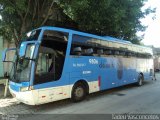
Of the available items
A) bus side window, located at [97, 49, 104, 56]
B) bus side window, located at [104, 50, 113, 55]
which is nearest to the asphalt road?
Answer: bus side window, located at [97, 49, 104, 56]

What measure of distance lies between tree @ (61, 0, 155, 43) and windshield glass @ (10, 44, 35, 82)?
12.8ft

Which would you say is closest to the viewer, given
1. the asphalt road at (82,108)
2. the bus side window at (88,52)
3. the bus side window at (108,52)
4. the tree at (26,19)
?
the asphalt road at (82,108)

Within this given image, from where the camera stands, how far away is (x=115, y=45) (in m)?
13.0

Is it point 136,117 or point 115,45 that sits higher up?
point 115,45

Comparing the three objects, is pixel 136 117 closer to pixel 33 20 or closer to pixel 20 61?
pixel 20 61

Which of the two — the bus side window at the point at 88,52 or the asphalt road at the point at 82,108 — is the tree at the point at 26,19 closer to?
the bus side window at the point at 88,52

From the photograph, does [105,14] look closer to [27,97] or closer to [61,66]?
[61,66]

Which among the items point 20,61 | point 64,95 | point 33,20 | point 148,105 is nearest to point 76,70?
point 64,95

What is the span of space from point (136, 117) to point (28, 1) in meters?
8.14

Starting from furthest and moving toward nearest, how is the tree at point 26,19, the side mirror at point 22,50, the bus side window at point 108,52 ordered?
the bus side window at point 108,52
the tree at point 26,19
the side mirror at point 22,50

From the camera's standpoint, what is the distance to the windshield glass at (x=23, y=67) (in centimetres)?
816

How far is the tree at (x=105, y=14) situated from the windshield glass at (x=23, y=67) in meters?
3.91

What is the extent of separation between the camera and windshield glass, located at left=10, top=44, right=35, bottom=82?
26.8ft

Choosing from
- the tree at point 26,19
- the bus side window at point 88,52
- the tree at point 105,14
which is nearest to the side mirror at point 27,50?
the bus side window at point 88,52
